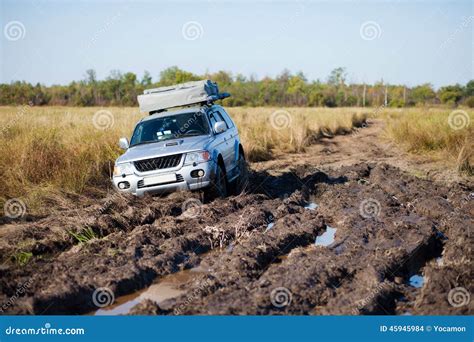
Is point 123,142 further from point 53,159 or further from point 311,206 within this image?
point 311,206

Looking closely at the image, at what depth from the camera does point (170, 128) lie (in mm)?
12117

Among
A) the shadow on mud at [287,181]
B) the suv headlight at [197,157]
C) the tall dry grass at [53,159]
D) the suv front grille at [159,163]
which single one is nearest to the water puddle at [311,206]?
the shadow on mud at [287,181]

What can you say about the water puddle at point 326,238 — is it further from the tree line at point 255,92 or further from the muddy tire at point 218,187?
the tree line at point 255,92

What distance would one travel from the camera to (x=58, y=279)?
679 centimetres

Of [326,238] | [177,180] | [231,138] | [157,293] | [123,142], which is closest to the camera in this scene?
[157,293]

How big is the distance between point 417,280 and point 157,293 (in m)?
2.95

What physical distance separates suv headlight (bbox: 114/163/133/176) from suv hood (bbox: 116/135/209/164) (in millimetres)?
74

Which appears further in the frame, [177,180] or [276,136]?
[276,136]

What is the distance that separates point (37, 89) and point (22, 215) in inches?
2184

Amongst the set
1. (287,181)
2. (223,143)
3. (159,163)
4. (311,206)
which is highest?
(223,143)

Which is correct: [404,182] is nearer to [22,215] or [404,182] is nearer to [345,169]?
[345,169]

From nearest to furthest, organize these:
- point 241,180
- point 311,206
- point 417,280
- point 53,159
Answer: point 417,280
point 311,206
point 53,159
point 241,180

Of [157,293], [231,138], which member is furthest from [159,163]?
[157,293]

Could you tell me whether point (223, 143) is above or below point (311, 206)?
above
